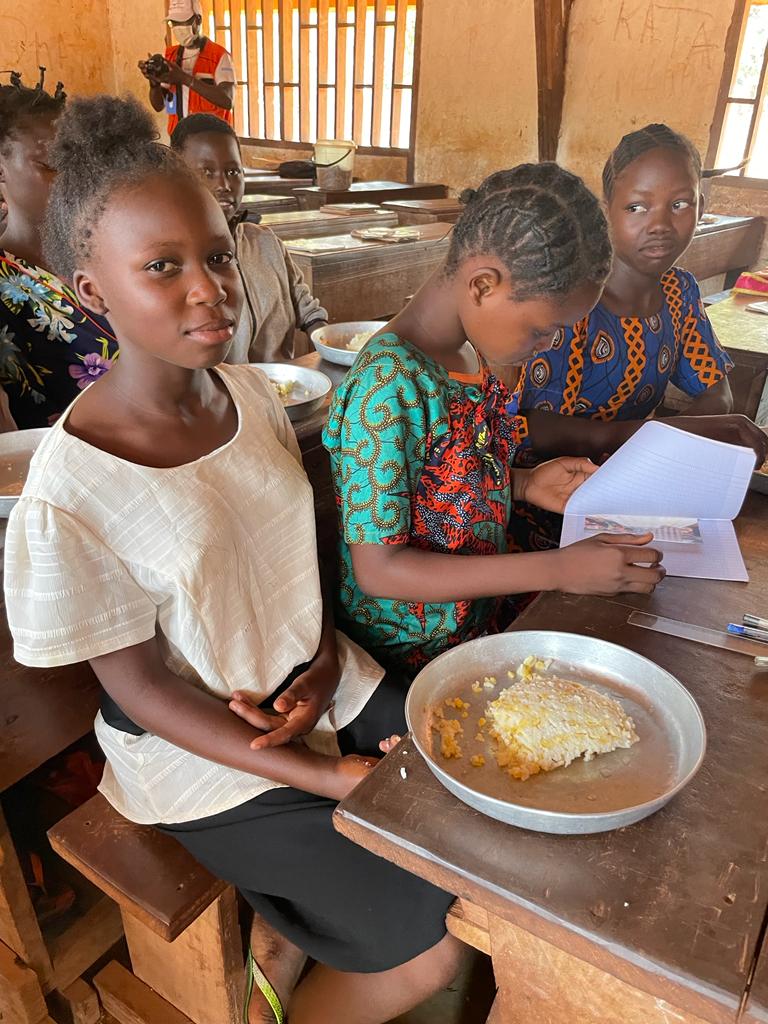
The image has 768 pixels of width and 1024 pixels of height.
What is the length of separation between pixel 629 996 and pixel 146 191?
43.5 inches

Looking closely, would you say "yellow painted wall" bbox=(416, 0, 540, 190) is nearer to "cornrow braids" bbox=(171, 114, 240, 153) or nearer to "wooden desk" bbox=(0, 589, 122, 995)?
"cornrow braids" bbox=(171, 114, 240, 153)

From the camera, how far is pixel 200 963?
146 cm

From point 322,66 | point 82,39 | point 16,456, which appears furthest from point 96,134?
point 82,39

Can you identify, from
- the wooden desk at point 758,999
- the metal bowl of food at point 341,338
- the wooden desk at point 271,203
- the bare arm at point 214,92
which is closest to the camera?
the wooden desk at point 758,999

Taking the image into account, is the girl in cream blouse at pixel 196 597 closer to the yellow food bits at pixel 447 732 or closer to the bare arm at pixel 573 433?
the yellow food bits at pixel 447 732

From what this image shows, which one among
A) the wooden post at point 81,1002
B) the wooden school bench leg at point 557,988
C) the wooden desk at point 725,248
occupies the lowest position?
the wooden post at point 81,1002

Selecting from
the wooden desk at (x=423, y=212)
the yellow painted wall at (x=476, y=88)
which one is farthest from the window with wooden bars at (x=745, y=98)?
the wooden desk at (x=423, y=212)

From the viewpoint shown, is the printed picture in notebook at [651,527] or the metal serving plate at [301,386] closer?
the printed picture in notebook at [651,527]

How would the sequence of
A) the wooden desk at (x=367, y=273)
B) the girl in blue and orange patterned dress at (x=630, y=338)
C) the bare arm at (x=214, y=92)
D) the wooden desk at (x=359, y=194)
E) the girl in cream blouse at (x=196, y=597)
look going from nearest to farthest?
the girl in cream blouse at (x=196, y=597) → the girl in blue and orange patterned dress at (x=630, y=338) → the wooden desk at (x=367, y=273) → the bare arm at (x=214, y=92) → the wooden desk at (x=359, y=194)

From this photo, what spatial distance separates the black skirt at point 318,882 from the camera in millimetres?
1063

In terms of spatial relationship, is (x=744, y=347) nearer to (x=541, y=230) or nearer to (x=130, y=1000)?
(x=541, y=230)

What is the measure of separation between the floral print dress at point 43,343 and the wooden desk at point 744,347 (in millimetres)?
2026

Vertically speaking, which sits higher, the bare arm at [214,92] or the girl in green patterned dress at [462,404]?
the bare arm at [214,92]

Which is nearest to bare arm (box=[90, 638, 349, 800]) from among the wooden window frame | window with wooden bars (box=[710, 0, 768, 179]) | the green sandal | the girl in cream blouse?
the girl in cream blouse
